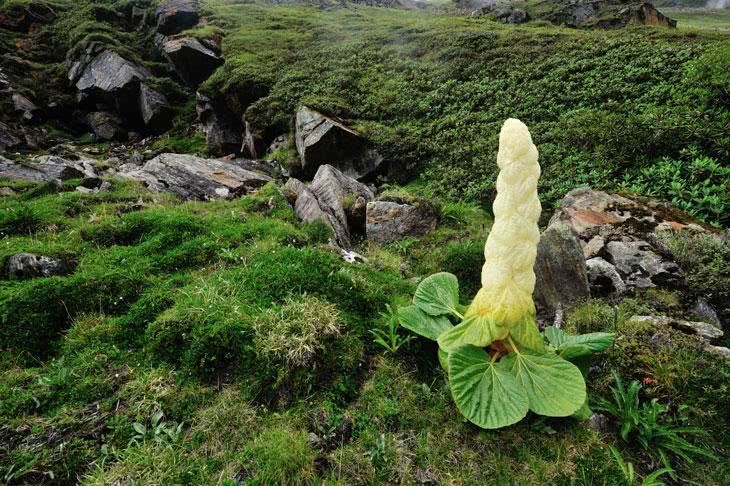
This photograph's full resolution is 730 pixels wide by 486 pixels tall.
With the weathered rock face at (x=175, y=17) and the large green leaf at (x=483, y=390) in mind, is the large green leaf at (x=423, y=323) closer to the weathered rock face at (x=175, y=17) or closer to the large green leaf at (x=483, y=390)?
the large green leaf at (x=483, y=390)

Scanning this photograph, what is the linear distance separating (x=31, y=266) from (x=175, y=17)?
107 ft

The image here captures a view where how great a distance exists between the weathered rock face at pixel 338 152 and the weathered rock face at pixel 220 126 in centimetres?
673

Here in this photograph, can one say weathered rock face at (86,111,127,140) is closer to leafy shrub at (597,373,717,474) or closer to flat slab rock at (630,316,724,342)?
flat slab rock at (630,316,724,342)

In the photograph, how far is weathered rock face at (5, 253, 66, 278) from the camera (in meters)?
6.08

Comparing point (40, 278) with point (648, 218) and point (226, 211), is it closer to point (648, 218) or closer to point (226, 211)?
point (226, 211)

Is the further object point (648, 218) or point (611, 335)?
point (648, 218)

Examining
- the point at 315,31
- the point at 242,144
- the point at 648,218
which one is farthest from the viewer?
the point at 315,31

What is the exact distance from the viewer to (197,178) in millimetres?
12820

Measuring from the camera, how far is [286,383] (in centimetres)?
421

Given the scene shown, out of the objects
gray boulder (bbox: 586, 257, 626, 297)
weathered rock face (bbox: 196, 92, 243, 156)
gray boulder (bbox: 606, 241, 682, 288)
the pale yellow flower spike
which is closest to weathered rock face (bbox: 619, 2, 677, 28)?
weathered rock face (bbox: 196, 92, 243, 156)

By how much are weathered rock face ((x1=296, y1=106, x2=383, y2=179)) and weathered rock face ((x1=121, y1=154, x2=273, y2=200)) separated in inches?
81.2

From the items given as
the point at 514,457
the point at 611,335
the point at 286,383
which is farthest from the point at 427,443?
the point at 611,335

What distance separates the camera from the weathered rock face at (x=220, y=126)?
20.3 meters

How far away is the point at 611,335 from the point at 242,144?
1922 centimetres
